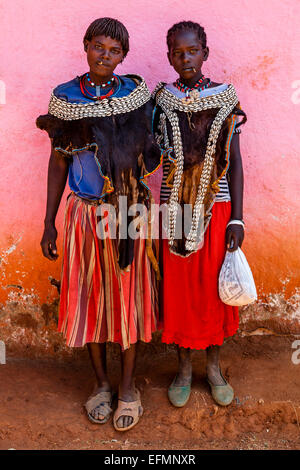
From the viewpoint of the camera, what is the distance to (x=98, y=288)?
253 centimetres

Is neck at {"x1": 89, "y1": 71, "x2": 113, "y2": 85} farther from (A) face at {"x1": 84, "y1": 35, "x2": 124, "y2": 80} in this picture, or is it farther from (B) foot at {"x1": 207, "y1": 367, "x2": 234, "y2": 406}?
(B) foot at {"x1": 207, "y1": 367, "x2": 234, "y2": 406}

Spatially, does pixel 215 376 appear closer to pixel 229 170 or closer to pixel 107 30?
pixel 229 170

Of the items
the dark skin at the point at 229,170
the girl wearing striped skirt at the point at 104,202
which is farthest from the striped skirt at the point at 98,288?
the dark skin at the point at 229,170

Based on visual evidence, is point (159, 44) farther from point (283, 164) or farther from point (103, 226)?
point (103, 226)

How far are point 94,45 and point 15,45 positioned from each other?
905mm

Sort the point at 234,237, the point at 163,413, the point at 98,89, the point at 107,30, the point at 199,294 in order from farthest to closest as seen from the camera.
Result: the point at 163,413
the point at 199,294
the point at 234,237
the point at 98,89
the point at 107,30

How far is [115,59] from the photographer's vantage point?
2318mm

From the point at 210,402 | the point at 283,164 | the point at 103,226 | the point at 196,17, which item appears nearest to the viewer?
the point at 103,226

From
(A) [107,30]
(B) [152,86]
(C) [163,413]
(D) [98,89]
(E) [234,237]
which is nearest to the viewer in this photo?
(A) [107,30]

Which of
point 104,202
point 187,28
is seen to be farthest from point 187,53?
point 104,202

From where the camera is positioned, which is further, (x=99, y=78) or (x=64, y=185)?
(x=64, y=185)

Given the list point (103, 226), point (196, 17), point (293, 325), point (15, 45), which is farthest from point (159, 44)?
point (293, 325)

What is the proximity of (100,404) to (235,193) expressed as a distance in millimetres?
1405

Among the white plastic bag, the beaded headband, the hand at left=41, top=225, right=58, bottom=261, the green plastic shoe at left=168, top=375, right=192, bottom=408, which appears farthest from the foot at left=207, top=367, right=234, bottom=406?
the beaded headband
